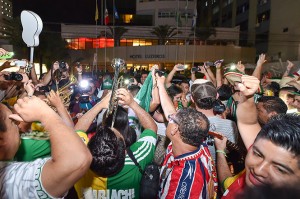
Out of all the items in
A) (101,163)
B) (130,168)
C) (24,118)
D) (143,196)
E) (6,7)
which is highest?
(6,7)

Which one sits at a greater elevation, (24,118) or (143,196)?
(24,118)

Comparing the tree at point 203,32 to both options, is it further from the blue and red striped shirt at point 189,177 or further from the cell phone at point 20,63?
the blue and red striped shirt at point 189,177

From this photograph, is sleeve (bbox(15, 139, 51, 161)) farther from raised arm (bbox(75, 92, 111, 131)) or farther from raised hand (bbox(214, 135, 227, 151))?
raised hand (bbox(214, 135, 227, 151))

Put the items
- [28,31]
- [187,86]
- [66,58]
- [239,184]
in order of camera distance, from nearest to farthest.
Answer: [239,184]
[28,31]
[187,86]
[66,58]

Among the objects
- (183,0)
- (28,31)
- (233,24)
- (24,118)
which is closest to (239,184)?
(24,118)

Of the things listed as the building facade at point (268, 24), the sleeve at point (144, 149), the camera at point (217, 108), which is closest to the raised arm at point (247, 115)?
the sleeve at point (144, 149)

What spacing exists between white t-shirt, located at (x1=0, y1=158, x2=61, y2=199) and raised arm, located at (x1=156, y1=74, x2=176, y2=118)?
1796 mm

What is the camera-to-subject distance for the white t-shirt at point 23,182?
4.78 ft

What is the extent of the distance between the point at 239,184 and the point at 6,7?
153 meters

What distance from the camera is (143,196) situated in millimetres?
2395

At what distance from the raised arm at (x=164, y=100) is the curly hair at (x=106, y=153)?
1.17 m

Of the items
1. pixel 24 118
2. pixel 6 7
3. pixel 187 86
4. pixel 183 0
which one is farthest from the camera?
pixel 6 7

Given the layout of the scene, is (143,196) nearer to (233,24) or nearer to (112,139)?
(112,139)

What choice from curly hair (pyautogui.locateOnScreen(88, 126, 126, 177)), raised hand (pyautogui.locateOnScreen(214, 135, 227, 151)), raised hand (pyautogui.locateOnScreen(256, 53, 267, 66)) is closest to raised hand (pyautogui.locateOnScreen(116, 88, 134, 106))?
curly hair (pyautogui.locateOnScreen(88, 126, 126, 177))
